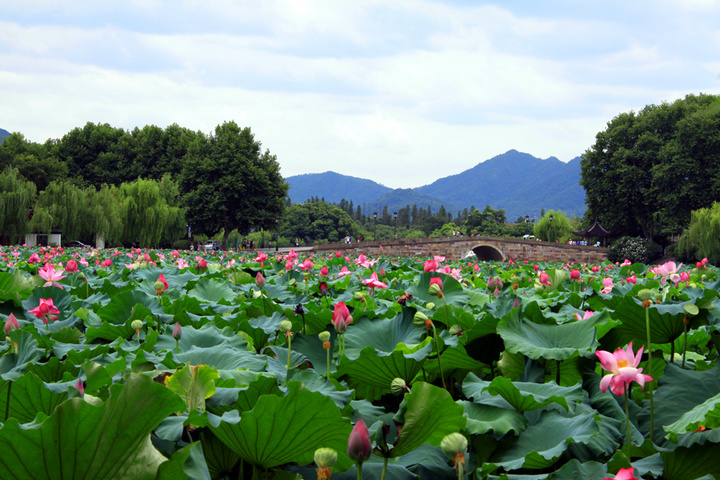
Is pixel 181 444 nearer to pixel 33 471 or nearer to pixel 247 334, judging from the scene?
pixel 33 471

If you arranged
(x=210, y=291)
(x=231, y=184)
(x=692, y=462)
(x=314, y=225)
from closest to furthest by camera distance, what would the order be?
Result: (x=692, y=462), (x=210, y=291), (x=231, y=184), (x=314, y=225)

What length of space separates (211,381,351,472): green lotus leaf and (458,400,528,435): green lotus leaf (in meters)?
0.30

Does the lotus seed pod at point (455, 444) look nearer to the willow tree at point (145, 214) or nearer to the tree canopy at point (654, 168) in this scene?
the willow tree at point (145, 214)

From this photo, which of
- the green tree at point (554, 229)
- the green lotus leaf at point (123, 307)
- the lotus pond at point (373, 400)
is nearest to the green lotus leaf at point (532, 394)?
the lotus pond at point (373, 400)

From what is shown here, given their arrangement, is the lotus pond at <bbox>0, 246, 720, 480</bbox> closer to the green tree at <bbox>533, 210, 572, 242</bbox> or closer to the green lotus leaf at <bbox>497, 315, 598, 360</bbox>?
the green lotus leaf at <bbox>497, 315, 598, 360</bbox>

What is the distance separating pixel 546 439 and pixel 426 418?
0.33 metres

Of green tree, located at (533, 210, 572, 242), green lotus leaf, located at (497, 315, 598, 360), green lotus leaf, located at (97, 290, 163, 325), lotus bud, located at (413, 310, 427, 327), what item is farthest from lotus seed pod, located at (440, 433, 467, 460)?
green tree, located at (533, 210, 572, 242)

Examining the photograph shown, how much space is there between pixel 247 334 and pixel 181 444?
100 cm

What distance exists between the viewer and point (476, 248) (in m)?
49.0

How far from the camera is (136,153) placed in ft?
153

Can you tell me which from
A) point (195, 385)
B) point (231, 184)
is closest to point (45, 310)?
point (195, 385)

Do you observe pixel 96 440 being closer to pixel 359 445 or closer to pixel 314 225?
pixel 359 445

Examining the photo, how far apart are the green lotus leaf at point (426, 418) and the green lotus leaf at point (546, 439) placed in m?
0.13

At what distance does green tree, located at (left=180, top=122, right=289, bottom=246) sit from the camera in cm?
3881
